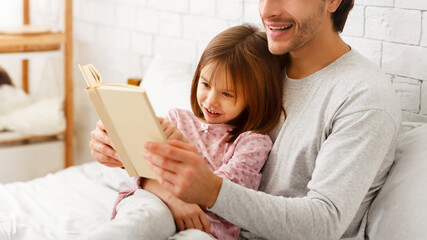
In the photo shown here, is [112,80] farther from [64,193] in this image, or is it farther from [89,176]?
[64,193]

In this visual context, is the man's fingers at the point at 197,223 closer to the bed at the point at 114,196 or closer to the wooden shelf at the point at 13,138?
the bed at the point at 114,196

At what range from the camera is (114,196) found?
6.48 feet

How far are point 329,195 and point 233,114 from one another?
0.41m

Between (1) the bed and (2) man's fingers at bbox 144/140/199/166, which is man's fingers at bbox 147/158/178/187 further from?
(1) the bed

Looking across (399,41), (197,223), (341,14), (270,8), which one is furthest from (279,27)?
(197,223)

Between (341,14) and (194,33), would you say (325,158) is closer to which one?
(341,14)

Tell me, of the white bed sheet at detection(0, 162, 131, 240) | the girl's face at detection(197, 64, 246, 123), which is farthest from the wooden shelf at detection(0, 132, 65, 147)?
the girl's face at detection(197, 64, 246, 123)

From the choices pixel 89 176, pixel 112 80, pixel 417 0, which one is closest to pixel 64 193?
pixel 89 176

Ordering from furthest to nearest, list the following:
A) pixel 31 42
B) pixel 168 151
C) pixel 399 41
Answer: pixel 31 42
pixel 399 41
pixel 168 151

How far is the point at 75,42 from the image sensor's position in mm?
3232

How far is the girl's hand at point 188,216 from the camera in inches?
50.5

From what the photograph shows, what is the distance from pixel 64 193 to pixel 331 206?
3.72 feet

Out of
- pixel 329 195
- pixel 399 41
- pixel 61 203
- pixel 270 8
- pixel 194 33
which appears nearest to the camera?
pixel 329 195

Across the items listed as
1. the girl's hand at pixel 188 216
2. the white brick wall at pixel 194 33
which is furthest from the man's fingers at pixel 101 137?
the white brick wall at pixel 194 33
